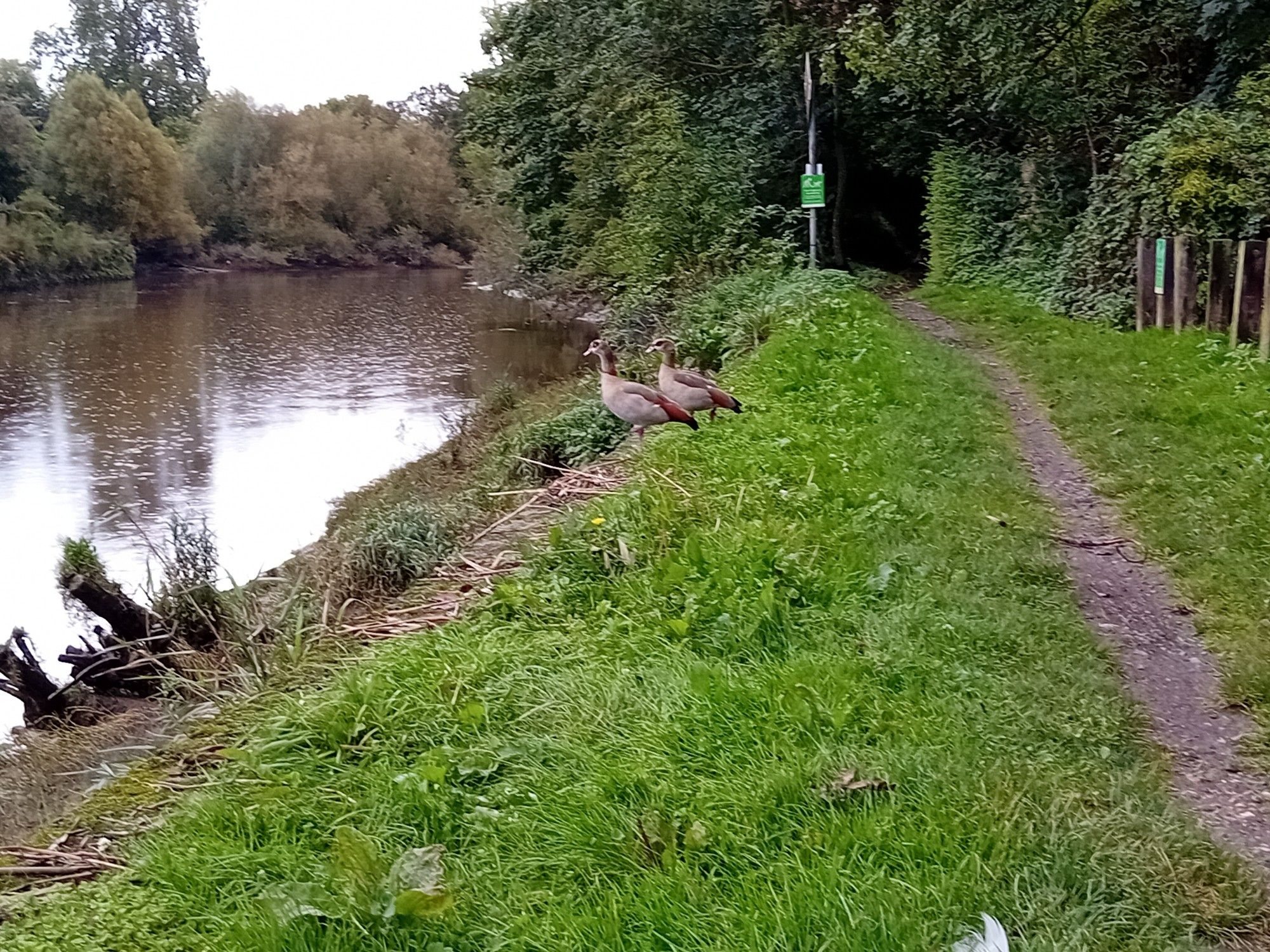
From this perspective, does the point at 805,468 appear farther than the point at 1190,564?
Yes

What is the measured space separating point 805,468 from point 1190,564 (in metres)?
2.35

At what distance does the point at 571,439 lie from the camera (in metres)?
11.9

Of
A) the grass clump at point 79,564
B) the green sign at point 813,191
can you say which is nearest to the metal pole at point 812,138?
the green sign at point 813,191

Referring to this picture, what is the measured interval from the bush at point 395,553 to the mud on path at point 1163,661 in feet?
13.5

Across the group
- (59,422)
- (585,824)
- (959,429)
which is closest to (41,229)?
(59,422)

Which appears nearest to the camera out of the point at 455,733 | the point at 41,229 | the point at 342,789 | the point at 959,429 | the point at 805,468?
the point at 342,789

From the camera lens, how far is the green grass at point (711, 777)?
10.7 ft

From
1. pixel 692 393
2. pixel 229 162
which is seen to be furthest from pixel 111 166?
pixel 692 393

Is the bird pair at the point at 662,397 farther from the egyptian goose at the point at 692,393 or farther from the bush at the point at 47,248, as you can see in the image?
the bush at the point at 47,248

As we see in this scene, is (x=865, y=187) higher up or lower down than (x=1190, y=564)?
higher up

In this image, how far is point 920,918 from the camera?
313cm

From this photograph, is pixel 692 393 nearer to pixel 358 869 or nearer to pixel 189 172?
pixel 358 869

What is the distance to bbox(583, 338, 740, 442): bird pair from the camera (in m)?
8.02

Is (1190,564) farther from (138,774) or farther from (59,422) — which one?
(59,422)
